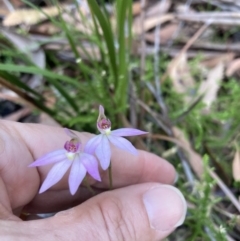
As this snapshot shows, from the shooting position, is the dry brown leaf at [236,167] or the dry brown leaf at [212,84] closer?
the dry brown leaf at [236,167]

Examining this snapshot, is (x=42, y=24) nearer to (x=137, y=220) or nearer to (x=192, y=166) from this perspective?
(x=192, y=166)

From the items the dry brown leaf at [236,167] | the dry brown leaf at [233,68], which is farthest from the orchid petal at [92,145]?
the dry brown leaf at [233,68]

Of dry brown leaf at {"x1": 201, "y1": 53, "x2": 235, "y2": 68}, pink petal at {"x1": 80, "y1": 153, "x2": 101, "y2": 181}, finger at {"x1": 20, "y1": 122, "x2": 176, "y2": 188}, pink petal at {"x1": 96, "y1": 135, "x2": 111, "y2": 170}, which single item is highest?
dry brown leaf at {"x1": 201, "y1": 53, "x2": 235, "y2": 68}

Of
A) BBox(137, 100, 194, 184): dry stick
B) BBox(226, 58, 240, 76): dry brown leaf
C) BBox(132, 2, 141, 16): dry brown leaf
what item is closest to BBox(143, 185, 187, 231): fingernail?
BBox(137, 100, 194, 184): dry stick

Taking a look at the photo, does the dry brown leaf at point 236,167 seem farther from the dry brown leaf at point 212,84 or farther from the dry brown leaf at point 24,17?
the dry brown leaf at point 24,17

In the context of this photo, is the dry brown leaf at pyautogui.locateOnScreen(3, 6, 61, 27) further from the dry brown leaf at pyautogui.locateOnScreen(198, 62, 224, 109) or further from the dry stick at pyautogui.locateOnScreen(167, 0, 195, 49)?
the dry brown leaf at pyautogui.locateOnScreen(198, 62, 224, 109)

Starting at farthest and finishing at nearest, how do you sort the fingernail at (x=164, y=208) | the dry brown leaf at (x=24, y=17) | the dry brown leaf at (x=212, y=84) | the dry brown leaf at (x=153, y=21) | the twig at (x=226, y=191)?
1. the dry brown leaf at (x=153, y=21)
2. the dry brown leaf at (x=24, y=17)
3. the dry brown leaf at (x=212, y=84)
4. the twig at (x=226, y=191)
5. the fingernail at (x=164, y=208)

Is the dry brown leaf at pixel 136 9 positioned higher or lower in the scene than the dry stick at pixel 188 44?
higher
